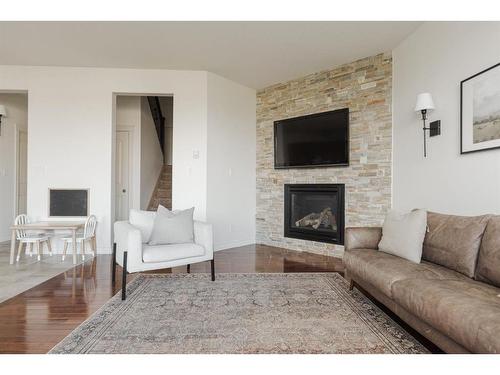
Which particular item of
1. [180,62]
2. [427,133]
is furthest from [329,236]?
[180,62]

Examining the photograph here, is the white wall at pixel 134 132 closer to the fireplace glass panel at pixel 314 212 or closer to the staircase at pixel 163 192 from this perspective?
the staircase at pixel 163 192

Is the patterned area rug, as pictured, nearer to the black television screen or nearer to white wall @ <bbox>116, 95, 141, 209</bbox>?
the black television screen

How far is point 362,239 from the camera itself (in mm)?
2914

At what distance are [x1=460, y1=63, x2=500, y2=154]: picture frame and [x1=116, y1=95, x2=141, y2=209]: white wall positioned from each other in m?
5.43

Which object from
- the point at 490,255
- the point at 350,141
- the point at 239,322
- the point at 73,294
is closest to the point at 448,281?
the point at 490,255

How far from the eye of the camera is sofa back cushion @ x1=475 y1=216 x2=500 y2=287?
187cm

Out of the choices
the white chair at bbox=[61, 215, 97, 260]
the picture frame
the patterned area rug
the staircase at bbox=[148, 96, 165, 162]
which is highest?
the staircase at bbox=[148, 96, 165, 162]

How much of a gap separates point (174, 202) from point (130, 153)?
Result: 2186mm

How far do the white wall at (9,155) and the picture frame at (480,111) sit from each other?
7149mm

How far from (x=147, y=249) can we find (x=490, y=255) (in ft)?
8.97

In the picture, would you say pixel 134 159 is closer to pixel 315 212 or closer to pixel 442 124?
pixel 315 212

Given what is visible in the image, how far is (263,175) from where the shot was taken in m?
5.41

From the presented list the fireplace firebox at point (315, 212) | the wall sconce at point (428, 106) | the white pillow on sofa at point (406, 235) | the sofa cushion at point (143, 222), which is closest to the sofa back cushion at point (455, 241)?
the white pillow on sofa at point (406, 235)

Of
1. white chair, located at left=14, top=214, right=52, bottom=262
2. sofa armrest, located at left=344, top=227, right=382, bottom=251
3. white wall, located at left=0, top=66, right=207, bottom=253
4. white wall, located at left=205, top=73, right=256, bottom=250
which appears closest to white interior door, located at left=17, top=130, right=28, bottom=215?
white wall, located at left=0, top=66, right=207, bottom=253
